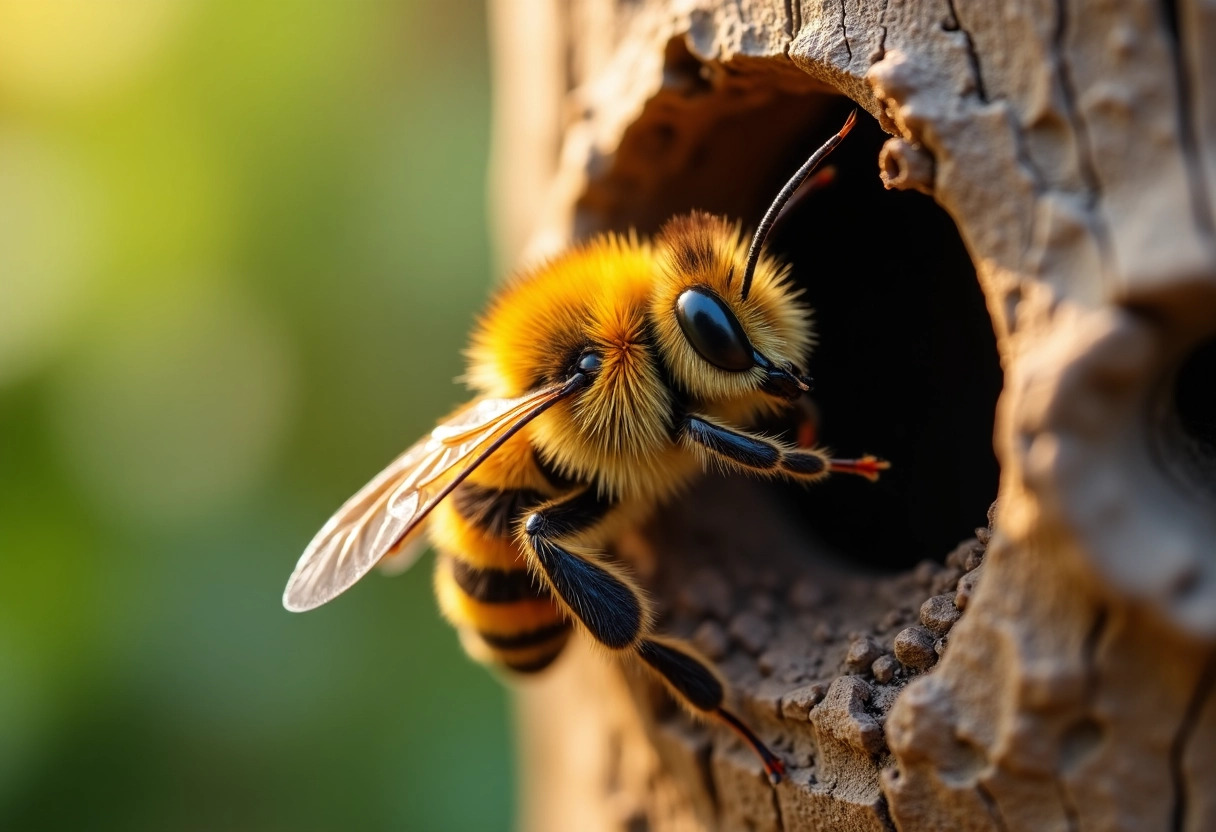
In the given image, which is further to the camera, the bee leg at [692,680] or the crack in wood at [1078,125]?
the bee leg at [692,680]

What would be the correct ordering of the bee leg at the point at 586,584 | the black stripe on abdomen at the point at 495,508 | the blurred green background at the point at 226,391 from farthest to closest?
the blurred green background at the point at 226,391, the black stripe on abdomen at the point at 495,508, the bee leg at the point at 586,584

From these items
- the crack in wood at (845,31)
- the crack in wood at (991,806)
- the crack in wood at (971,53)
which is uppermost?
the crack in wood at (845,31)

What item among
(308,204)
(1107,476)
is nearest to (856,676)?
(1107,476)

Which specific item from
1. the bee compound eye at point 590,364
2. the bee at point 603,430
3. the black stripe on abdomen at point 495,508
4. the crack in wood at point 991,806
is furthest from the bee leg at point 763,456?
the crack in wood at point 991,806

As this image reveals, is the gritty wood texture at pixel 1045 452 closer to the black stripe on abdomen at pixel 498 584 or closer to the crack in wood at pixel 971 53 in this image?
the crack in wood at pixel 971 53

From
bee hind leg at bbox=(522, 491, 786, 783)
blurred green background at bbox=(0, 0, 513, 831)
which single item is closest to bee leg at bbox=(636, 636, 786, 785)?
bee hind leg at bbox=(522, 491, 786, 783)

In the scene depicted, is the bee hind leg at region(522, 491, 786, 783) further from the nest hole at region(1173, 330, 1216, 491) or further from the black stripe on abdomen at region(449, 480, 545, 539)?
the nest hole at region(1173, 330, 1216, 491)

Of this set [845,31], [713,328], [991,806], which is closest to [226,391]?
[713,328]
